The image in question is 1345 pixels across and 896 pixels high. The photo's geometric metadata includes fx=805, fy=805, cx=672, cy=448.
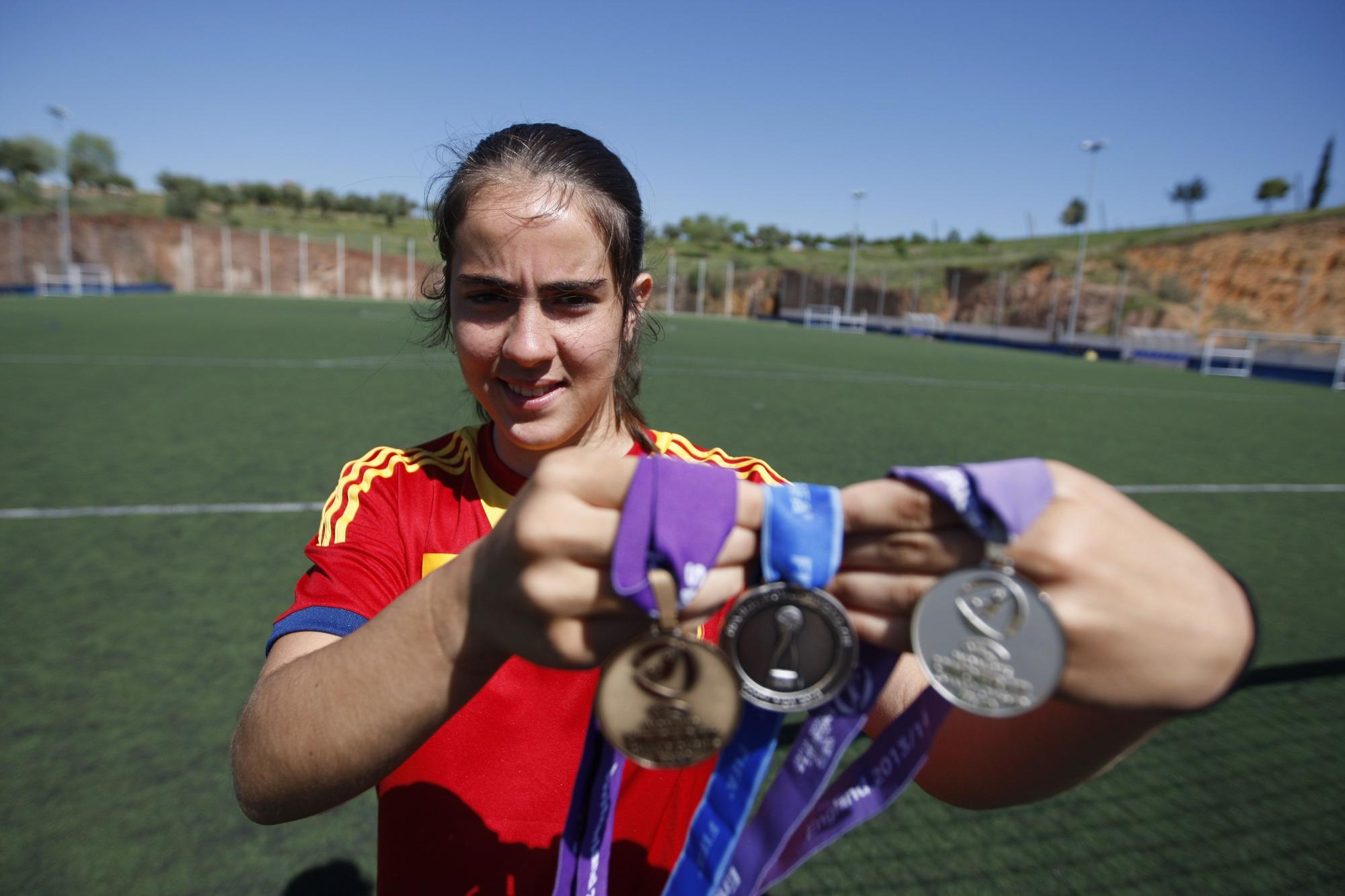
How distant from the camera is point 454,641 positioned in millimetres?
837

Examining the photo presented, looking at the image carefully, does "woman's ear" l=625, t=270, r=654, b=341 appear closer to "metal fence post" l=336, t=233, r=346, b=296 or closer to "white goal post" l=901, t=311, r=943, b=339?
"white goal post" l=901, t=311, r=943, b=339

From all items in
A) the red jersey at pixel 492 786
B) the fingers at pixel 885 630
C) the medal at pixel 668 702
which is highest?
the fingers at pixel 885 630

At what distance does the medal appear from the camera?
0.78 m

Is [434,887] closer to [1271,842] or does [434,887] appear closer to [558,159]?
[558,159]

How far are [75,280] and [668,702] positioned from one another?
45.1m

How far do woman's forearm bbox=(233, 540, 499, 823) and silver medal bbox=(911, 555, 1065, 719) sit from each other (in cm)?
45

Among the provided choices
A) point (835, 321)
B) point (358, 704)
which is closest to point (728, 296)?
point (835, 321)

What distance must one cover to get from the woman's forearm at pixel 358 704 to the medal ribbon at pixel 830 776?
0.39 m

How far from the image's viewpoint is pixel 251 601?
4.24 metres

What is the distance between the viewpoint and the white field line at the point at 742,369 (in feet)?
43.1

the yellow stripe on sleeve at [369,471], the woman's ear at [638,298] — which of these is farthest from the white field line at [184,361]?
the yellow stripe on sleeve at [369,471]

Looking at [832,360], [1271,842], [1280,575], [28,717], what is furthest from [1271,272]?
[28,717]

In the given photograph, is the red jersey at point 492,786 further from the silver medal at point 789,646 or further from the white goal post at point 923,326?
the white goal post at point 923,326

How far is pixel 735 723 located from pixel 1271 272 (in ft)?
161
